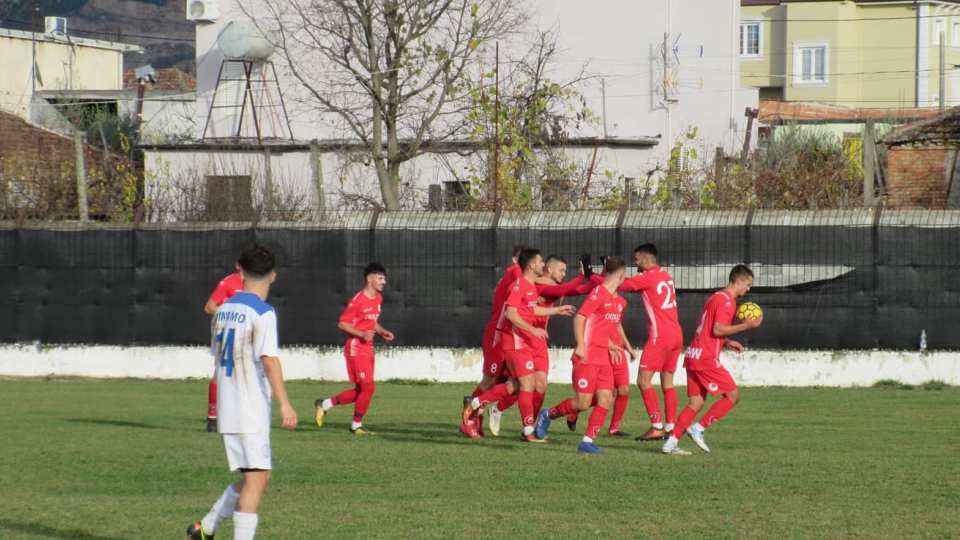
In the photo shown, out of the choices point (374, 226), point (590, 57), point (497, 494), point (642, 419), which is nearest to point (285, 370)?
point (374, 226)

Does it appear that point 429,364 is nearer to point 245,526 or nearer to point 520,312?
point 520,312

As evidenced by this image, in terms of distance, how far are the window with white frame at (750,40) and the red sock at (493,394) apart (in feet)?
233

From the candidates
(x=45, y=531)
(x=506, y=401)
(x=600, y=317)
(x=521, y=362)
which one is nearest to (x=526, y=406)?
→ (x=521, y=362)

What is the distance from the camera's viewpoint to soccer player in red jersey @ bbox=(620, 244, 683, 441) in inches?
633

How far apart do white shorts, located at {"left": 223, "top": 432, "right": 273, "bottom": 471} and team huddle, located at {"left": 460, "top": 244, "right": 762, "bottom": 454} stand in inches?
232

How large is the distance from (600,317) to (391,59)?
2308 cm

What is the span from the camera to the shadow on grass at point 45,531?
1019cm

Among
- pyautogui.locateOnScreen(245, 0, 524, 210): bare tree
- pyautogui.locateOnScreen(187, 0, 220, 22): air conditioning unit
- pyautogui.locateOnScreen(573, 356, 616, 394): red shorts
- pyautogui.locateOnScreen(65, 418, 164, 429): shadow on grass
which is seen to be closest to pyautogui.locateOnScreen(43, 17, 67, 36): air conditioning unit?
pyautogui.locateOnScreen(187, 0, 220, 22): air conditioning unit

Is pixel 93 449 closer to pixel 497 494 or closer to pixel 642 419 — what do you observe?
pixel 497 494

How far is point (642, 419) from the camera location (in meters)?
19.4

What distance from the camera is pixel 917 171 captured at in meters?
45.7

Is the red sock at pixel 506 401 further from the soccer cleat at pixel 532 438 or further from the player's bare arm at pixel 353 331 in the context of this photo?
the player's bare arm at pixel 353 331

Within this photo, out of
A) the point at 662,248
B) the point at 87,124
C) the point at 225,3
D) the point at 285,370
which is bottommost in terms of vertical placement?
the point at 285,370

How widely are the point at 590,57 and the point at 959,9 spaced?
44711 millimetres
